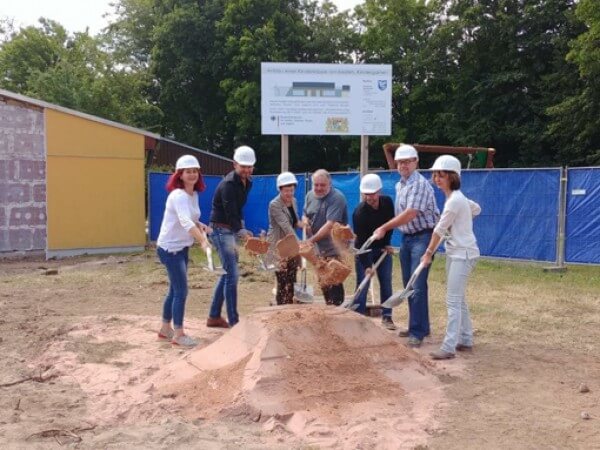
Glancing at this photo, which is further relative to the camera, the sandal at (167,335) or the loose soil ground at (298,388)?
the sandal at (167,335)

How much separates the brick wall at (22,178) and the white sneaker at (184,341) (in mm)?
9674

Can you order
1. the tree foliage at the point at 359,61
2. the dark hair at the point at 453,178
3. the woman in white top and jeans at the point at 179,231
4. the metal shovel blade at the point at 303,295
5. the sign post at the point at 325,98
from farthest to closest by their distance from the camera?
1. the tree foliage at the point at 359,61
2. the sign post at the point at 325,98
3. the metal shovel blade at the point at 303,295
4. the woman in white top and jeans at the point at 179,231
5. the dark hair at the point at 453,178

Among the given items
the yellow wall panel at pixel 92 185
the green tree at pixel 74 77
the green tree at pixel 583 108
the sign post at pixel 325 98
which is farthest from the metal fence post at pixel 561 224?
the green tree at pixel 74 77

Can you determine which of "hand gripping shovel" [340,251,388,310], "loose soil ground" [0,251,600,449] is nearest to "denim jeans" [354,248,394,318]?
"hand gripping shovel" [340,251,388,310]

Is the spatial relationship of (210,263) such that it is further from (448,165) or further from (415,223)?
(448,165)

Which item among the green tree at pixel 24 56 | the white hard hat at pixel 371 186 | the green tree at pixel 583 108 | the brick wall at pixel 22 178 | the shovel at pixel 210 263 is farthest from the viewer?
the green tree at pixel 24 56

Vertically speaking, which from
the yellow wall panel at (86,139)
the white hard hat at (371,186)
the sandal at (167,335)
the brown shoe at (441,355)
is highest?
the yellow wall panel at (86,139)

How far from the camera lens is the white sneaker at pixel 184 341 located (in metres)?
6.13

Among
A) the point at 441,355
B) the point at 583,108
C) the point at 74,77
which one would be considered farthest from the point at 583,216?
the point at 74,77

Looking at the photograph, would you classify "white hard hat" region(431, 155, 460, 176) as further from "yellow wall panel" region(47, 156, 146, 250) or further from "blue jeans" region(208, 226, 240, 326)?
"yellow wall panel" region(47, 156, 146, 250)

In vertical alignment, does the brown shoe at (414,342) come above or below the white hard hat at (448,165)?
below

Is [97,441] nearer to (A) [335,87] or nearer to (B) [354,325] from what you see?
(B) [354,325]

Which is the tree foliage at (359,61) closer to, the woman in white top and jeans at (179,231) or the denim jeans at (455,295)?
the denim jeans at (455,295)

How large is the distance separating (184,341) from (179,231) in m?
1.11
